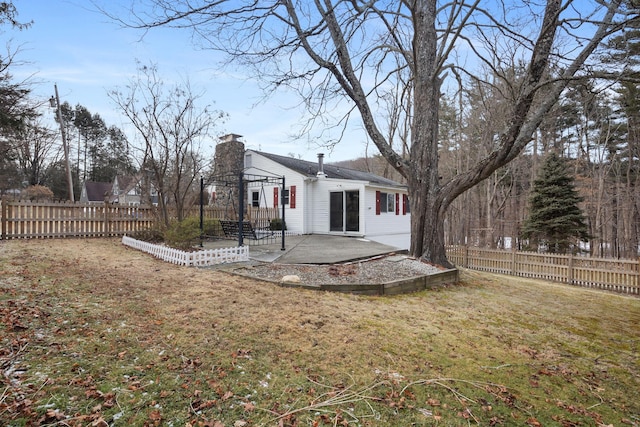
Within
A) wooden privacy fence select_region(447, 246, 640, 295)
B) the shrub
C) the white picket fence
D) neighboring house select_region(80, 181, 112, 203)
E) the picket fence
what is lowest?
wooden privacy fence select_region(447, 246, 640, 295)

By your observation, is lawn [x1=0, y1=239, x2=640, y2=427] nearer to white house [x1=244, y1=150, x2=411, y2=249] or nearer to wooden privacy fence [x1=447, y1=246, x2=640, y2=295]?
wooden privacy fence [x1=447, y1=246, x2=640, y2=295]

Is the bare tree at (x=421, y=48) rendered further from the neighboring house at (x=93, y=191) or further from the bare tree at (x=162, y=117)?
the neighboring house at (x=93, y=191)

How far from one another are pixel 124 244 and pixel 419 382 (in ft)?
35.7

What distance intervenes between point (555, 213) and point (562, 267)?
18.4ft

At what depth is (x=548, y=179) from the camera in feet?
53.2

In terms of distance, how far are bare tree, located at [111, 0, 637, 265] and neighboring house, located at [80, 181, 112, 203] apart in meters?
34.4

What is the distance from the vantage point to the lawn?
2.19 m

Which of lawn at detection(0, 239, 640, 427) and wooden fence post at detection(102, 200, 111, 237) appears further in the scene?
wooden fence post at detection(102, 200, 111, 237)

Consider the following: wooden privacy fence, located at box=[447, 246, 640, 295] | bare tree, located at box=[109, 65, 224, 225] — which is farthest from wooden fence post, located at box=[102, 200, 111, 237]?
wooden privacy fence, located at box=[447, 246, 640, 295]

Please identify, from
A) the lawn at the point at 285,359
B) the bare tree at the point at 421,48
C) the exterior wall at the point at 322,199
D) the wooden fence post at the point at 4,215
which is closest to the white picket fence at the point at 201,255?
the lawn at the point at 285,359

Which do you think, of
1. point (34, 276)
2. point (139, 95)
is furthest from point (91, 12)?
point (139, 95)

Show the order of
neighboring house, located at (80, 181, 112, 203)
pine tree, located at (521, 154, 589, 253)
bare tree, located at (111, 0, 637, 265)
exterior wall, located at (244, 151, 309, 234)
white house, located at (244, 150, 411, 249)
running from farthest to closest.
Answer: neighboring house, located at (80, 181, 112, 203), pine tree, located at (521, 154, 589, 253), exterior wall, located at (244, 151, 309, 234), white house, located at (244, 150, 411, 249), bare tree, located at (111, 0, 637, 265)

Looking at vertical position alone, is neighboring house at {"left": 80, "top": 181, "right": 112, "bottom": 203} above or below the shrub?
above

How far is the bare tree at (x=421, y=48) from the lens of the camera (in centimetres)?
673
